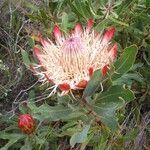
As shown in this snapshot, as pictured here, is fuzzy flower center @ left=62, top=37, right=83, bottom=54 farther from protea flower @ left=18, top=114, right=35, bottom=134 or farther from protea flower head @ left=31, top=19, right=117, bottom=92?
protea flower @ left=18, top=114, right=35, bottom=134

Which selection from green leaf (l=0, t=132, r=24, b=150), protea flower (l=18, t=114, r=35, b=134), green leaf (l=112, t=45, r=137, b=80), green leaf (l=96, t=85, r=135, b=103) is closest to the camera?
green leaf (l=112, t=45, r=137, b=80)

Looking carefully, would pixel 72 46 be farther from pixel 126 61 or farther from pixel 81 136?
pixel 81 136

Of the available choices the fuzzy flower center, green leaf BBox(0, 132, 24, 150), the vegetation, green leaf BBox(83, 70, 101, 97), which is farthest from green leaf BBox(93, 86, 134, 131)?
green leaf BBox(0, 132, 24, 150)

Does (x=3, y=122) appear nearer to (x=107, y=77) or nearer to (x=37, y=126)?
(x=37, y=126)

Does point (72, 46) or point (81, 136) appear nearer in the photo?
point (72, 46)

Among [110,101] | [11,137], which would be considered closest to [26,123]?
[11,137]

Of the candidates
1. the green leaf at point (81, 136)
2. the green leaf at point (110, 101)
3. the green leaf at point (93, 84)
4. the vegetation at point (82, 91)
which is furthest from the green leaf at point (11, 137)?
the green leaf at point (93, 84)
